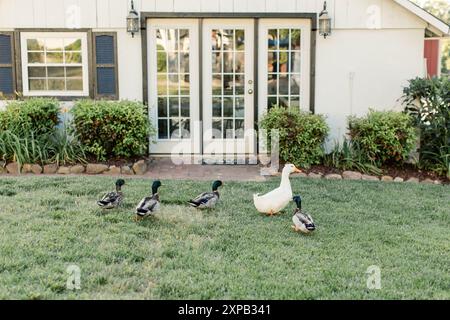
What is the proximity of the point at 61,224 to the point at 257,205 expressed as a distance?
205cm

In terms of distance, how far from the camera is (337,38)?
980 centimetres

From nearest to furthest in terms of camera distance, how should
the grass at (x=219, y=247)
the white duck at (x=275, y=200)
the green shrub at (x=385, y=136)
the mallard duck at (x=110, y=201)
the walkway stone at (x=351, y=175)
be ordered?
the grass at (x=219, y=247) < the mallard duck at (x=110, y=201) < the white duck at (x=275, y=200) < the walkway stone at (x=351, y=175) < the green shrub at (x=385, y=136)

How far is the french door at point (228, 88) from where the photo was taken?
984cm

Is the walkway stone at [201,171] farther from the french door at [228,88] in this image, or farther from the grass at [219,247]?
the grass at [219,247]

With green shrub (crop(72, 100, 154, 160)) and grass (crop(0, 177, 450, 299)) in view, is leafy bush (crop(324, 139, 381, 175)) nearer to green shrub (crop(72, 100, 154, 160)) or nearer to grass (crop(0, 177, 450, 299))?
grass (crop(0, 177, 450, 299))

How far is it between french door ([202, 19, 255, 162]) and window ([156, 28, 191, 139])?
1.04 ft

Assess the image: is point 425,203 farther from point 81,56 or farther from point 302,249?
point 81,56

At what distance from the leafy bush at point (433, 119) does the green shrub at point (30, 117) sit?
5.56 metres

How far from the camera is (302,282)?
180 inches

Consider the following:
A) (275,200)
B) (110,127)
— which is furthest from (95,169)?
(275,200)

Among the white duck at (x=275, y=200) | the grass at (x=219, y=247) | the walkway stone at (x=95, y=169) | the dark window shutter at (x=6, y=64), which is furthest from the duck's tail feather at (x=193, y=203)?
the dark window shutter at (x=6, y=64)

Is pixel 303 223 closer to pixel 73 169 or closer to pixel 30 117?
pixel 73 169
